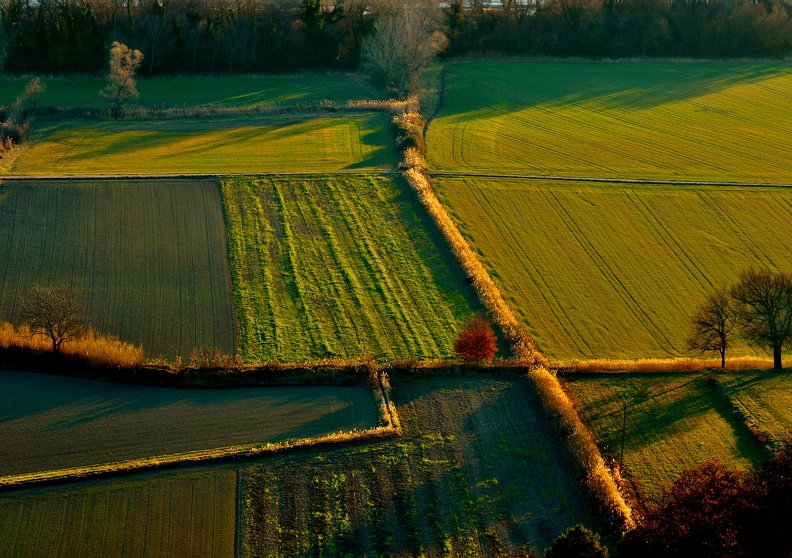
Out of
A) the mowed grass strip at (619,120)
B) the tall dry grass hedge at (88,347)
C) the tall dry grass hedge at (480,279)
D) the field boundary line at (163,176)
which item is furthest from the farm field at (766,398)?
the field boundary line at (163,176)

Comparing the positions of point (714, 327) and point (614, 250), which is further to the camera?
point (614, 250)

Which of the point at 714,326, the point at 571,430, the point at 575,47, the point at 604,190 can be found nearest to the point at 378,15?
the point at 575,47

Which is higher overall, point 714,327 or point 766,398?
point 714,327

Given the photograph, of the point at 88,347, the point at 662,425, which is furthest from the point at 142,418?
the point at 662,425

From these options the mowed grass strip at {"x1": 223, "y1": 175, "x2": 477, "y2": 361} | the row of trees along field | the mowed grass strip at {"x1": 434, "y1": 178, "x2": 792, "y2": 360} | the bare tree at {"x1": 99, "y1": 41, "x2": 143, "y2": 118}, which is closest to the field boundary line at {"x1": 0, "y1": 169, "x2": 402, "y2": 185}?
the mowed grass strip at {"x1": 223, "y1": 175, "x2": 477, "y2": 361}

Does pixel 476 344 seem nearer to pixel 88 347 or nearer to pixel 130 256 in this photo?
pixel 88 347

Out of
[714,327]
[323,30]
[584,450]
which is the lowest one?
[584,450]

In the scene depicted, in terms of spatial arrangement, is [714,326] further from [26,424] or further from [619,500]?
[26,424]

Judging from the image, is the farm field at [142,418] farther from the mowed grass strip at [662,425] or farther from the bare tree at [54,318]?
the mowed grass strip at [662,425]
